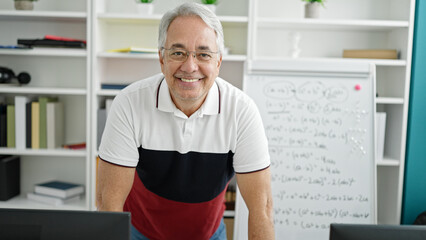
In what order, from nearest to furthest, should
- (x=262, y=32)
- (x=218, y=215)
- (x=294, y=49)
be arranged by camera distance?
1. (x=218, y=215)
2. (x=294, y=49)
3. (x=262, y=32)

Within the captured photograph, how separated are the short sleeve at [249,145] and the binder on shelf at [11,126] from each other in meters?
1.90

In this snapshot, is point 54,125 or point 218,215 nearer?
point 218,215

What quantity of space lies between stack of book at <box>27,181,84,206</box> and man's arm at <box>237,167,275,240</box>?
1779 mm

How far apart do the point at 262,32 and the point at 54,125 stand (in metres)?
1.62

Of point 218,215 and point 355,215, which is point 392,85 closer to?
point 355,215

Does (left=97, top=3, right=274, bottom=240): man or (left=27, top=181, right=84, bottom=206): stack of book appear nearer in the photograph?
(left=97, top=3, right=274, bottom=240): man

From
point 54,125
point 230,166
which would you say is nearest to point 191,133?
point 230,166

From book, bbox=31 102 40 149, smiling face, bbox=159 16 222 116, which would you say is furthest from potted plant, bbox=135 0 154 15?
smiling face, bbox=159 16 222 116

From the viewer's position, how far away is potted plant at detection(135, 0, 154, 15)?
2.54m

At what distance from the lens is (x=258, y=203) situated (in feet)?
4.27

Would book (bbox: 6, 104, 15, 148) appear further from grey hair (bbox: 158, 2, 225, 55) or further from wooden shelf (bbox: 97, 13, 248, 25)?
grey hair (bbox: 158, 2, 225, 55)

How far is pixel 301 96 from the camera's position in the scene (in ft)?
7.77

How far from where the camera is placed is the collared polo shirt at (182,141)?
1314mm

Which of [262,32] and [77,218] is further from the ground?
[262,32]
